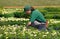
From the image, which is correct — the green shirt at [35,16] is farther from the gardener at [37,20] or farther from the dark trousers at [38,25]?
the dark trousers at [38,25]

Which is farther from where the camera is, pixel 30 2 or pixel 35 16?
pixel 30 2

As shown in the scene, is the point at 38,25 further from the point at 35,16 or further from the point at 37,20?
the point at 35,16

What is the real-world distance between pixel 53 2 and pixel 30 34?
25.8m

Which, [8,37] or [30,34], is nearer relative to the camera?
→ [8,37]

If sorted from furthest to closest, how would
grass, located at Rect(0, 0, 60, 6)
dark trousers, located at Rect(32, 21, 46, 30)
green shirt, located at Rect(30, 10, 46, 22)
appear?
grass, located at Rect(0, 0, 60, 6) → dark trousers, located at Rect(32, 21, 46, 30) → green shirt, located at Rect(30, 10, 46, 22)

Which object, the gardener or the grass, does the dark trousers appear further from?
the grass

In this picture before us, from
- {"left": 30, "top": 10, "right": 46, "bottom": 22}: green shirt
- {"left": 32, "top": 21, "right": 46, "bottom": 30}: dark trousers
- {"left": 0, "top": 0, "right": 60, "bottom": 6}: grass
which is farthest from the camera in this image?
{"left": 0, "top": 0, "right": 60, "bottom": 6}: grass

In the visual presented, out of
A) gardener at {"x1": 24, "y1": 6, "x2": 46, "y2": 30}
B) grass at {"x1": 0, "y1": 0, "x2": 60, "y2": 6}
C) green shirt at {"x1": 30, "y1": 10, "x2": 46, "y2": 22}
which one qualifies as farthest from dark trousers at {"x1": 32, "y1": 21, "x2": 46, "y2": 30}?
grass at {"x1": 0, "y1": 0, "x2": 60, "y2": 6}

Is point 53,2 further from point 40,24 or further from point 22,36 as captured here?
point 22,36

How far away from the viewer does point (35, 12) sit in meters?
8.16

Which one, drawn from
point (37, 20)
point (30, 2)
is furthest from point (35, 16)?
point (30, 2)

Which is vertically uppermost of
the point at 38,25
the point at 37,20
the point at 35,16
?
the point at 35,16

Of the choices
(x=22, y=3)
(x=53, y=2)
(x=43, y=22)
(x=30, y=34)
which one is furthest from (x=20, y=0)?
(x=30, y=34)

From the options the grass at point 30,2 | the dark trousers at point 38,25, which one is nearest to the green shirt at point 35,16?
the dark trousers at point 38,25
